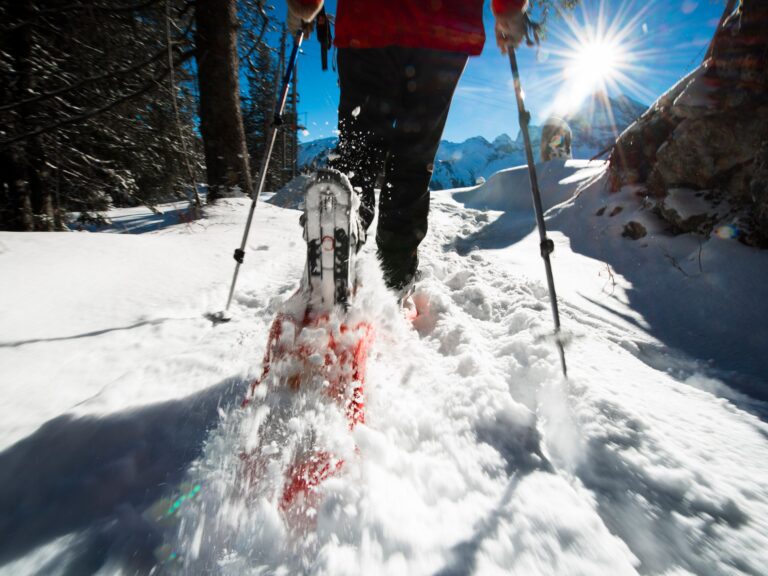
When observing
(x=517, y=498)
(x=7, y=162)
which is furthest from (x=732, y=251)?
(x=7, y=162)

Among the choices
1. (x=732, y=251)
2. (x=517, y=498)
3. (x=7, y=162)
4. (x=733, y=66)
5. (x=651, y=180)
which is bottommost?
(x=517, y=498)

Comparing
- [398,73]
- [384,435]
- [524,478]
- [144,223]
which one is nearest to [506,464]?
[524,478]

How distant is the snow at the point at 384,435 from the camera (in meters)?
0.65

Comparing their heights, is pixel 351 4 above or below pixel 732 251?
above

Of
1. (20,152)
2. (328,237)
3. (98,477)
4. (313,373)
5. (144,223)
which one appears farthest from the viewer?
(144,223)

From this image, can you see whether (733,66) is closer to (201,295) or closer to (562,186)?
(562,186)

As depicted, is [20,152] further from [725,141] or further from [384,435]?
[725,141]

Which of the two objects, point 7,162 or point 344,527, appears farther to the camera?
point 7,162

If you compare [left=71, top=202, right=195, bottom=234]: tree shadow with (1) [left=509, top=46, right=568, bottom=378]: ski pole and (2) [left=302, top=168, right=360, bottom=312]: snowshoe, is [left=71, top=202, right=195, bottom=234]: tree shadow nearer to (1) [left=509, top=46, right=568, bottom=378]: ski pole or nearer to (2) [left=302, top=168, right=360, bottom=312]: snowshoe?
(2) [left=302, top=168, right=360, bottom=312]: snowshoe

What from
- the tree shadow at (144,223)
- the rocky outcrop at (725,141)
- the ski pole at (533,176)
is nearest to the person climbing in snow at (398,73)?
the ski pole at (533,176)

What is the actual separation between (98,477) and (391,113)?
1.59 m

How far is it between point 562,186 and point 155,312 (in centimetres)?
680

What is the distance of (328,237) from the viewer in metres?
1.19

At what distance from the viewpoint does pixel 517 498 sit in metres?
0.80
